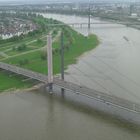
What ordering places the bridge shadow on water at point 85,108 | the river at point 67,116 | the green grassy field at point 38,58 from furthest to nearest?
the green grassy field at point 38,58
the bridge shadow on water at point 85,108
the river at point 67,116

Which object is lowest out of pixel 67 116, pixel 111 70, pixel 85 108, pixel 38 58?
pixel 67 116

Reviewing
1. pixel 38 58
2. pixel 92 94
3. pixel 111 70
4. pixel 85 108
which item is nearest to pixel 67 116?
pixel 85 108

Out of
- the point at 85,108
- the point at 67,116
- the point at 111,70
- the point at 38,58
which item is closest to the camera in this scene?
the point at 67,116

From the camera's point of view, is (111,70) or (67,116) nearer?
(67,116)

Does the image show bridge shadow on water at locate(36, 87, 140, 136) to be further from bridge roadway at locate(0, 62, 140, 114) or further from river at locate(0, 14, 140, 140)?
bridge roadway at locate(0, 62, 140, 114)

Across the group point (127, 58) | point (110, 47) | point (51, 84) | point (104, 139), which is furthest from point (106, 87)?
point (110, 47)

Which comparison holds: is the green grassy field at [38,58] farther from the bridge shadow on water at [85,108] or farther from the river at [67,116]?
the bridge shadow on water at [85,108]

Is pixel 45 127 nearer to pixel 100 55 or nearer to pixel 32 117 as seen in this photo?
pixel 32 117

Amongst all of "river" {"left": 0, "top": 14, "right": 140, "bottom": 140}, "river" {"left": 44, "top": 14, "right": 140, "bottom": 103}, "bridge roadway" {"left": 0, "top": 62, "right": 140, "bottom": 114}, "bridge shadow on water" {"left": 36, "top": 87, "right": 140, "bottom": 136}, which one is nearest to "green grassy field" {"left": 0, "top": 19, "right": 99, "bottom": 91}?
"bridge roadway" {"left": 0, "top": 62, "right": 140, "bottom": 114}

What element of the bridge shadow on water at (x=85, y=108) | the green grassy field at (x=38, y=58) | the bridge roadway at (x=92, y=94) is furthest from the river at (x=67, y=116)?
the green grassy field at (x=38, y=58)

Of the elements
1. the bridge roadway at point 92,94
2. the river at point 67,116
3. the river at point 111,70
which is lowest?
the river at point 67,116

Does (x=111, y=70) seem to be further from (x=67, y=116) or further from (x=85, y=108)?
(x=67, y=116)
